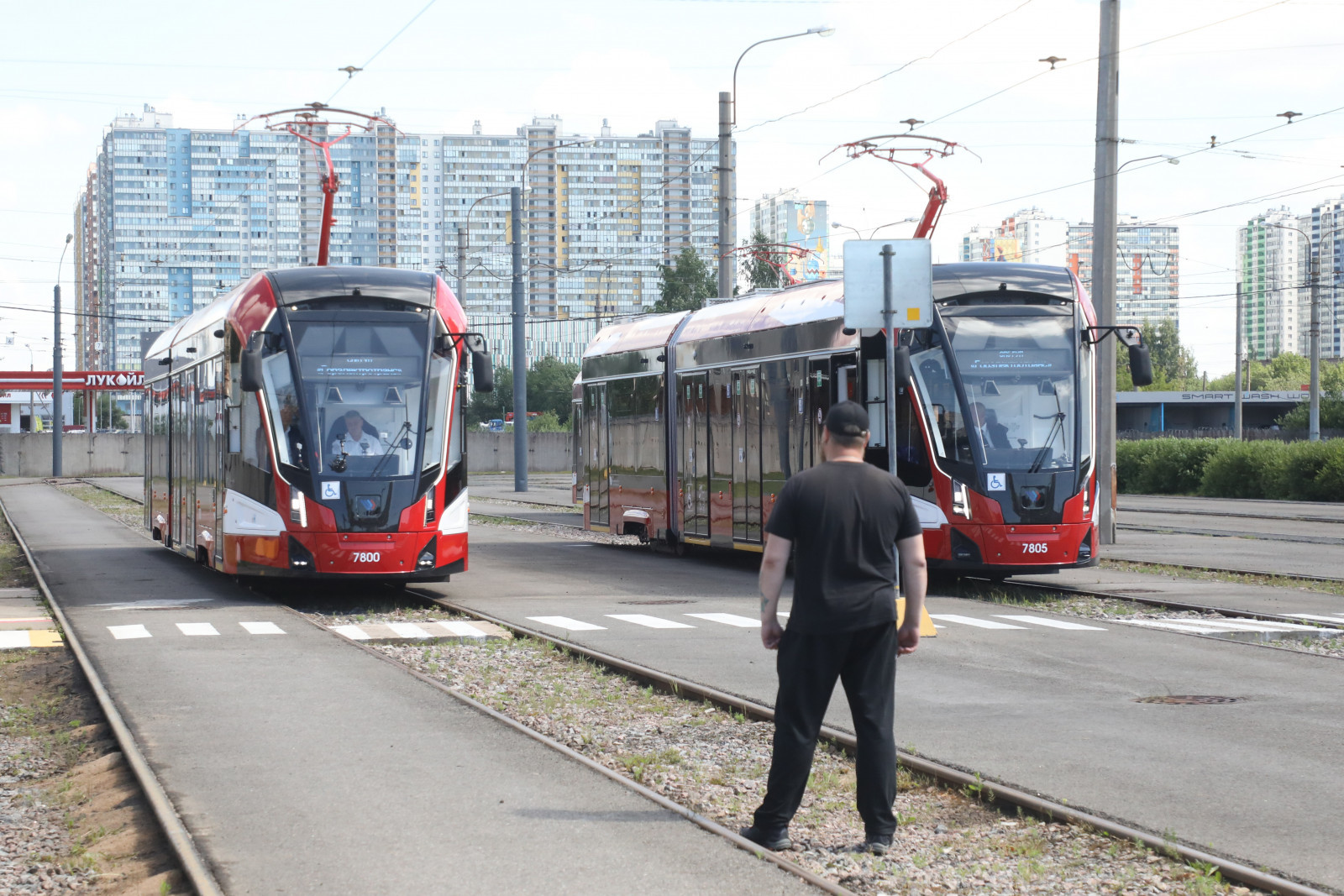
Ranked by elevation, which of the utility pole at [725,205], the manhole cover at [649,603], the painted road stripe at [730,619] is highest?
the utility pole at [725,205]

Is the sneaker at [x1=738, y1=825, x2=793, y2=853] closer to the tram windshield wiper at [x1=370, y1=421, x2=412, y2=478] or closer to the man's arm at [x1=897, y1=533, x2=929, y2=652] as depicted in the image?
the man's arm at [x1=897, y1=533, x2=929, y2=652]

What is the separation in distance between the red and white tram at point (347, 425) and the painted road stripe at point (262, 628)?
40.8 inches

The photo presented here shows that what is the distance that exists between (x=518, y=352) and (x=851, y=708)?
1669 inches

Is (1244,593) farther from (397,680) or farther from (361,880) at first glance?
(361,880)

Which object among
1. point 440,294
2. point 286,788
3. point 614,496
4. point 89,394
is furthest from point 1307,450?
point 89,394

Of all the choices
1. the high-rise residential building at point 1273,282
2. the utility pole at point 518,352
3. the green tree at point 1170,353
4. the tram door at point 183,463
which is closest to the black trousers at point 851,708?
the tram door at point 183,463

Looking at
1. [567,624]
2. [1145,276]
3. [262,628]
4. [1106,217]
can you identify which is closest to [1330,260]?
[1145,276]

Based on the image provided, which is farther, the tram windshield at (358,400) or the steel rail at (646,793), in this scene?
the tram windshield at (358,400)

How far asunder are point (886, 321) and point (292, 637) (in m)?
5.42

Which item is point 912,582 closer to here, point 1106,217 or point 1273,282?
point 1106,217

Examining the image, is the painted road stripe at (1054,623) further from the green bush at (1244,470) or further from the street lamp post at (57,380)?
the street lamp post at (57,380)

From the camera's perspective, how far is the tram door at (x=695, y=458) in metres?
21.6

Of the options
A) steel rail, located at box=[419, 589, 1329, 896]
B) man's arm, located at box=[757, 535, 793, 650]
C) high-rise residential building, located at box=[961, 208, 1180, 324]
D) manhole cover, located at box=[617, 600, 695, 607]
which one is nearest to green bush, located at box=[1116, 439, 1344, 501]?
manhole cover, located at box=[617, 600, 695, 607]

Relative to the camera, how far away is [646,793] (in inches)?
286
